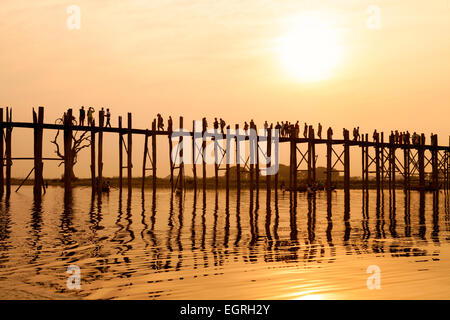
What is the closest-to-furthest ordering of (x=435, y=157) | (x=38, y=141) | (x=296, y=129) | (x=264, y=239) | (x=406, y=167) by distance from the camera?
(x=264, y=239)
(x=38, y=141)
(x=296, y=129)
(x=406, y=167)
(x=435, y=157)

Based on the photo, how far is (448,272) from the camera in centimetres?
822

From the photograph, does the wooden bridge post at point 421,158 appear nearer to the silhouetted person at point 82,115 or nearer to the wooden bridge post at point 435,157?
the wooden bridge post at point 435,157

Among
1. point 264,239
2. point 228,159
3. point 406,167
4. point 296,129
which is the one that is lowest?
point 264,239

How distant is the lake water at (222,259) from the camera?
6.92m

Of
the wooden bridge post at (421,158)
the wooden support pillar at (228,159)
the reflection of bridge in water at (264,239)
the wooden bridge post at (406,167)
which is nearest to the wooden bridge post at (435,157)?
the wooden bridge post at (421,158)

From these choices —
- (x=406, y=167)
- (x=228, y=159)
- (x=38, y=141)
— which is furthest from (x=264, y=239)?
(x=406, y=167)

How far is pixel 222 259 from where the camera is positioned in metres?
9.32

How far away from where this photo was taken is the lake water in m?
6.92

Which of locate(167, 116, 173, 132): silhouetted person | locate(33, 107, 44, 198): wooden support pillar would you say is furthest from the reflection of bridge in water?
locate(167, 116, 173, 132): silhouetted person

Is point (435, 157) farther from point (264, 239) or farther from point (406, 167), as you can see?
point (264, 239)

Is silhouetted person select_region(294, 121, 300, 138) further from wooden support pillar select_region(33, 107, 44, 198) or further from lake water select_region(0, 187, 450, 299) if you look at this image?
lake water select_region(0, 187, 450, 299)

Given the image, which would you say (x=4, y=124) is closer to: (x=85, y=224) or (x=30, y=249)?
(x=85, y=224)

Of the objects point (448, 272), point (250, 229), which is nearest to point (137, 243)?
point (250, 229)
